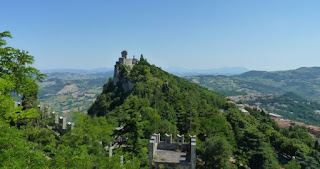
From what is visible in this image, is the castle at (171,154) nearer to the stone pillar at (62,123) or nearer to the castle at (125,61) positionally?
the stone pillar at (62,123)

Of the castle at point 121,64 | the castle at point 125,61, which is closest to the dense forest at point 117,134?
the castle at point 121,64

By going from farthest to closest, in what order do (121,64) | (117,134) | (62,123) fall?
1. (121,64)
2. (117,134)
3. (62,123)

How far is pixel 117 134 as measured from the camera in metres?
35.8

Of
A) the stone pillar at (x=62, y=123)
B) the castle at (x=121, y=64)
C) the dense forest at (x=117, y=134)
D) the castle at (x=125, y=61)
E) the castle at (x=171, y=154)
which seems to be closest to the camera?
the dense forest at (x=117, y=134)

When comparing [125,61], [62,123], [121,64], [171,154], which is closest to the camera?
[171,154]

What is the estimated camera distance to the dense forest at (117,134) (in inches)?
470

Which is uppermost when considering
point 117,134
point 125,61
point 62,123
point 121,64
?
point 125,61

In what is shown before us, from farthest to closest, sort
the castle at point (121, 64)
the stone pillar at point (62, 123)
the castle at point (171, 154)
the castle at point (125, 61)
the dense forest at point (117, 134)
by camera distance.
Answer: the castle at point (125, 61)
the castle at point (121, 64)
the stone pillar at point (62, 123)
the castle at point (171, 154)
the dense forest at point (117, 134)

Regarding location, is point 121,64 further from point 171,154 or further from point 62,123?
point 171,154

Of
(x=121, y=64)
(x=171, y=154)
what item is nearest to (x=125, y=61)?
(x=121, y=64)

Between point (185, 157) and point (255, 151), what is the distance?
75.0ft

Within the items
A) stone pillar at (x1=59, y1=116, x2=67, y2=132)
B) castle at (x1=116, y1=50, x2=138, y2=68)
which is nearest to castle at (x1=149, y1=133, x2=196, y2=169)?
stone pillar at (x1=59, y1=116, x2=67, y2=132)

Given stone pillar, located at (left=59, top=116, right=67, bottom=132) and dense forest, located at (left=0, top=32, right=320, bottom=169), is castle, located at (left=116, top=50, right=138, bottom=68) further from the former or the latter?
stone pillar, located at (left=59, top=116, right=67, bottom=132)

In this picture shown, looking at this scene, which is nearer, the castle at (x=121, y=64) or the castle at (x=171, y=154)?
the castle at (x=171, y=154)
